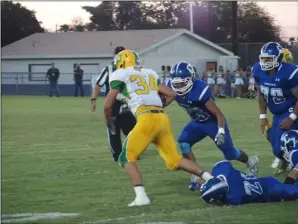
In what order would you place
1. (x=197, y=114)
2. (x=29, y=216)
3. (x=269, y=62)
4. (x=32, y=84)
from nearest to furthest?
(x=29, y=216)
(x=197, y=114)
(x=269, y=62)
(x=32, y=84)

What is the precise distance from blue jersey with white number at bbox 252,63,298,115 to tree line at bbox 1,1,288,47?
42258mm

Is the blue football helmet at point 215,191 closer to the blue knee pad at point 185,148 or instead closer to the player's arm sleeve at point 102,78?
the blue knee pad at point 185,148

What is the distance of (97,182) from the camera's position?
372 inches

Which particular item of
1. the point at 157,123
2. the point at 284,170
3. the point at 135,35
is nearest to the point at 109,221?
the point at 157,123

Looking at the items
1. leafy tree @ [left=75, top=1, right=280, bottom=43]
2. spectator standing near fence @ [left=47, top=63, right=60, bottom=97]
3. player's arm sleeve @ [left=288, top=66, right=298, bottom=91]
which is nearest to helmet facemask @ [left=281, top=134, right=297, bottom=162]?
player's arm sleeve @ [left=288, top=66, right=298, bottom=91]

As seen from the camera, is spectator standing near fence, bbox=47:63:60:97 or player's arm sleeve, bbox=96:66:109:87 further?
spectator standing near fence, bbox=47:63:60:97

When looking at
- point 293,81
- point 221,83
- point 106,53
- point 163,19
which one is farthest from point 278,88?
point 163,19

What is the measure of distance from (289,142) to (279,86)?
2.67ft

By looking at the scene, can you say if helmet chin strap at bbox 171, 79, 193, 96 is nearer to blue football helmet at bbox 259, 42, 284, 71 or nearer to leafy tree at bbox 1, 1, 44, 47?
blue football helmet at bbox 259, 42, 284, 71

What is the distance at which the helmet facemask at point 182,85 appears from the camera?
851 centimetres

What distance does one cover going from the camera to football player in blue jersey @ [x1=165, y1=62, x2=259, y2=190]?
852 centimetres

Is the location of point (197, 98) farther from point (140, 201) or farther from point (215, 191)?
point (140, 201)

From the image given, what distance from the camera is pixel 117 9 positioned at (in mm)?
72062

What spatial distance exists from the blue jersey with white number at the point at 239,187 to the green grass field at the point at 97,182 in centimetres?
18
